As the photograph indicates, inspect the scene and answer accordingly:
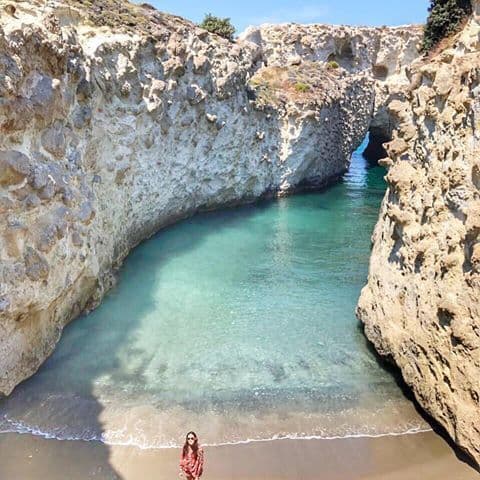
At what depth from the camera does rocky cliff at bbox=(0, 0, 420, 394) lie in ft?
36.4

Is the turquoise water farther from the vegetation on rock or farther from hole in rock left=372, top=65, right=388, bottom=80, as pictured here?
hole in rock left=372, top=65, right=388, bottom=80

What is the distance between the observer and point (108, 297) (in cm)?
1681

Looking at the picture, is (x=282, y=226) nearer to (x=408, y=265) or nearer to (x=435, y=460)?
A: (x=408, y=265)

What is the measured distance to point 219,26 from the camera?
37625 millimetres

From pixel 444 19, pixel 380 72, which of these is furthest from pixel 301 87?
pixel 444 19

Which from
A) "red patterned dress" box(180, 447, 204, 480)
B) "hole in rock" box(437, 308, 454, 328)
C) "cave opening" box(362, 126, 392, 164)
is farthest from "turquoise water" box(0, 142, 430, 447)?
"cave opening" box(362, 126, 392, 164)

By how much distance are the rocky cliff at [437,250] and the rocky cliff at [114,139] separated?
336 inches

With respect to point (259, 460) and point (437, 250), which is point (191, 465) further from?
point (437, 250)

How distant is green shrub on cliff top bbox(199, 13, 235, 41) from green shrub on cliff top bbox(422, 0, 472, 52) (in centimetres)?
2347

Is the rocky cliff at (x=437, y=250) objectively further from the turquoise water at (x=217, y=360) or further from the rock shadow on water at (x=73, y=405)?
the rock shadow on water at (x=73, y=405)

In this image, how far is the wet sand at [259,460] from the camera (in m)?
9.16

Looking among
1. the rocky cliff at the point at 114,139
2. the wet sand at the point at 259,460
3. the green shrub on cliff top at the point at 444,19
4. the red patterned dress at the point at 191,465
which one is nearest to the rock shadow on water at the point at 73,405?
the wet sand at the point at 259,460

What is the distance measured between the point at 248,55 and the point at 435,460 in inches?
1102

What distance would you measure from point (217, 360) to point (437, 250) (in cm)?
635
